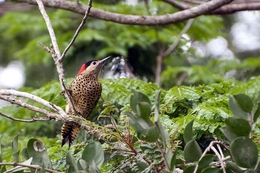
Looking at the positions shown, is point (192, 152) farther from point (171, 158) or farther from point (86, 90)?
point (86, 90)

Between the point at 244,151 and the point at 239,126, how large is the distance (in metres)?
0.09

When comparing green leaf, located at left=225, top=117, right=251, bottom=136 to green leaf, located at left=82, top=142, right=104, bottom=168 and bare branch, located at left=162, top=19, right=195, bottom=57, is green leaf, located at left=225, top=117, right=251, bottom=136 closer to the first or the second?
green leaf, located at left=82, top=142, right=104, bottom=168

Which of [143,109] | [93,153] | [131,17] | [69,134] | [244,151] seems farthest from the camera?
[131,17]

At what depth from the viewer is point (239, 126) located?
1905 millimetres

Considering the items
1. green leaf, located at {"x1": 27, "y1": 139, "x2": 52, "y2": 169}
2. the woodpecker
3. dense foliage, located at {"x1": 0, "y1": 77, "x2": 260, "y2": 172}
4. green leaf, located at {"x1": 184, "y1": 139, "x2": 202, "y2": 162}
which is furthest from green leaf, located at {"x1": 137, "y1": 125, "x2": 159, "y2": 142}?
the woodpecker

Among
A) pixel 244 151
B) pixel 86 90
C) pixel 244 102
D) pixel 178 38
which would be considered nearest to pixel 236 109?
pixel 244 102

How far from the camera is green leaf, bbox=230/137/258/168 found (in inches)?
72.7

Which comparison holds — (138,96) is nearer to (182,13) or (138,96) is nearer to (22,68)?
(182,13)

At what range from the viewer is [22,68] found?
27.5ft

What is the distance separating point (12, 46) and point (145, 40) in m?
2.70

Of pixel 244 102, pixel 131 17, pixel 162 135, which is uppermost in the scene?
pixel 131 17

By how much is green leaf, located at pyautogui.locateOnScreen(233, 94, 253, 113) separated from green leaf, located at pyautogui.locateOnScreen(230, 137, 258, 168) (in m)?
0.11

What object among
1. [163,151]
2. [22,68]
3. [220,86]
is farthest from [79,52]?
[163,151]

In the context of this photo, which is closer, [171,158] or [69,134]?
[171,158]
